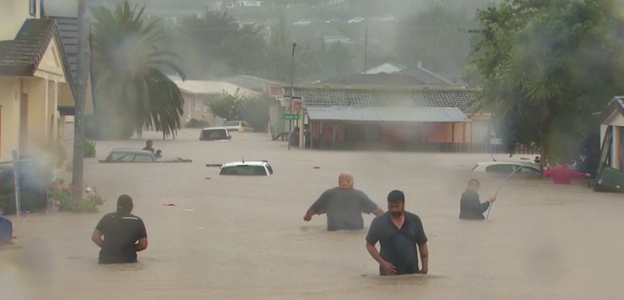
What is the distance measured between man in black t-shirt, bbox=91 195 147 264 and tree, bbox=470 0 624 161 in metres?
25.0

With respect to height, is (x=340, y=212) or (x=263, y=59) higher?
(x=263, y=59)

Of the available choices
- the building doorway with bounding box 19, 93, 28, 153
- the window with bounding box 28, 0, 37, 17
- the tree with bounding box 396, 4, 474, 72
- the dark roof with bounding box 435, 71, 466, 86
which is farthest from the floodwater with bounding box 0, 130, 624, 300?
the dark roof with bounding box 435, 71, 466, 86

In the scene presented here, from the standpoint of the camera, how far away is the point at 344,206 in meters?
18.3

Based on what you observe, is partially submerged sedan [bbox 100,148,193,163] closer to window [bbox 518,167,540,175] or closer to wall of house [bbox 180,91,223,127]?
window [bbox 518,167,540,175]

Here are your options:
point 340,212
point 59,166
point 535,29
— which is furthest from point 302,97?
point 340,212

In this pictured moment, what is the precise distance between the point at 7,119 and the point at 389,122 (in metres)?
43.8

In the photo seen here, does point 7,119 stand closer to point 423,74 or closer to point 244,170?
point 244,170

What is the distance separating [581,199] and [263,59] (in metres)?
76.5

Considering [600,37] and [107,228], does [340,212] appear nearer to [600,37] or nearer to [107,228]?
[107,228]

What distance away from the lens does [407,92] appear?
71.1 meters

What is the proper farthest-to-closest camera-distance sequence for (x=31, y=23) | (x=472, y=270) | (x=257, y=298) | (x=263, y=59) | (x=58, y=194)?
(x=263, y=59)
(x=31, y=23)
(x=58, y=194)
(x=472, y=270)
(x=257, y=298)

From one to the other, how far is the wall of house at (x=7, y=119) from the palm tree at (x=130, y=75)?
4654 cm

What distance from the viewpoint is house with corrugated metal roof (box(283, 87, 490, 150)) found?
64.9 m

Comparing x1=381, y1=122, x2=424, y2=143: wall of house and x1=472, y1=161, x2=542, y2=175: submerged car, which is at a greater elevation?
x1=381, y1=122, x2=424, y2=143: wall of house
